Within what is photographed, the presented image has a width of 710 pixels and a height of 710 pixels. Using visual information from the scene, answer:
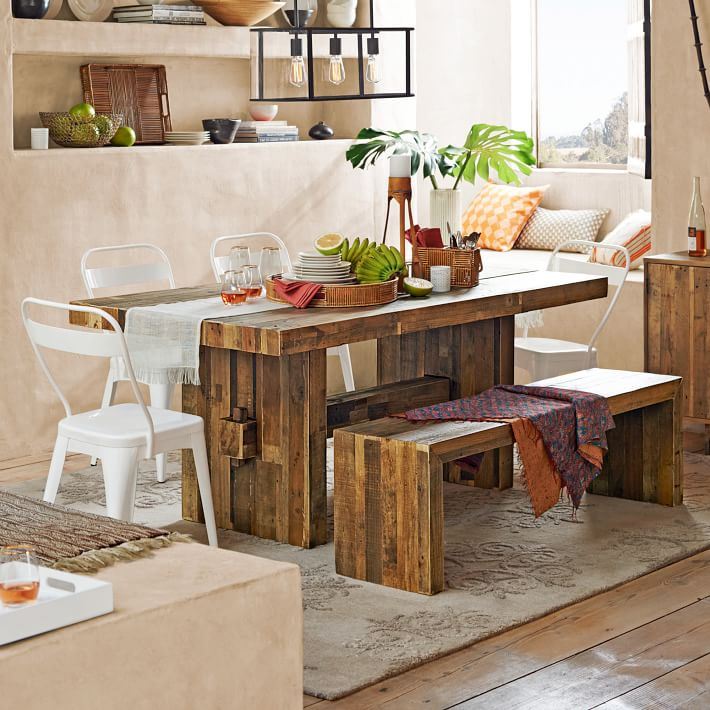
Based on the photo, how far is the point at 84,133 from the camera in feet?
17.7

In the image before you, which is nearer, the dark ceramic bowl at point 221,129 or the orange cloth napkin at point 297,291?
the orange cloth napkin at point 297,291

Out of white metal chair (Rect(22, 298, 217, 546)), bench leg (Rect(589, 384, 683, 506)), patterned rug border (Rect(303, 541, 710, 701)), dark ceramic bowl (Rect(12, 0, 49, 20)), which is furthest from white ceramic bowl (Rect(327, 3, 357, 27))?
patterned rug border (Rect(303, 541, 710, 701))

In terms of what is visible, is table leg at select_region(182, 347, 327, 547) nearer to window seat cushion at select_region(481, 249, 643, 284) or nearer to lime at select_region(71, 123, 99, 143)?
lime at select_region(71, 123, 99, 143)

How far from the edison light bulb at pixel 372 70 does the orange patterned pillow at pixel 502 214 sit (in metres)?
3.22

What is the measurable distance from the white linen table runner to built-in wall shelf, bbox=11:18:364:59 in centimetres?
171

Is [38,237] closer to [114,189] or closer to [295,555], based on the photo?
[114,189]

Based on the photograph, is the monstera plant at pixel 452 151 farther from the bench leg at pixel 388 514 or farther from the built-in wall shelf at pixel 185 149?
the bench leg at pixel 388 514

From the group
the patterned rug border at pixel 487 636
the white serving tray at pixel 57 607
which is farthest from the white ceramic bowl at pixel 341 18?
the white serving tray at pixel 57 607

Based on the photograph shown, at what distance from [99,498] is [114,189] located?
145 centimetres

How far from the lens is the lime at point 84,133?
5.38 metres

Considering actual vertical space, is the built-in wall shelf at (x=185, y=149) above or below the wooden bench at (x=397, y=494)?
above

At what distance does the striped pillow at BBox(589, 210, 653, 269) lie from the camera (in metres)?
5.97

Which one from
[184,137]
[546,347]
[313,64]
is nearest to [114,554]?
[313,64]

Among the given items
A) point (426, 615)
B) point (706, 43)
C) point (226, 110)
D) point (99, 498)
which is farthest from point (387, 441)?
point (226, 110)
